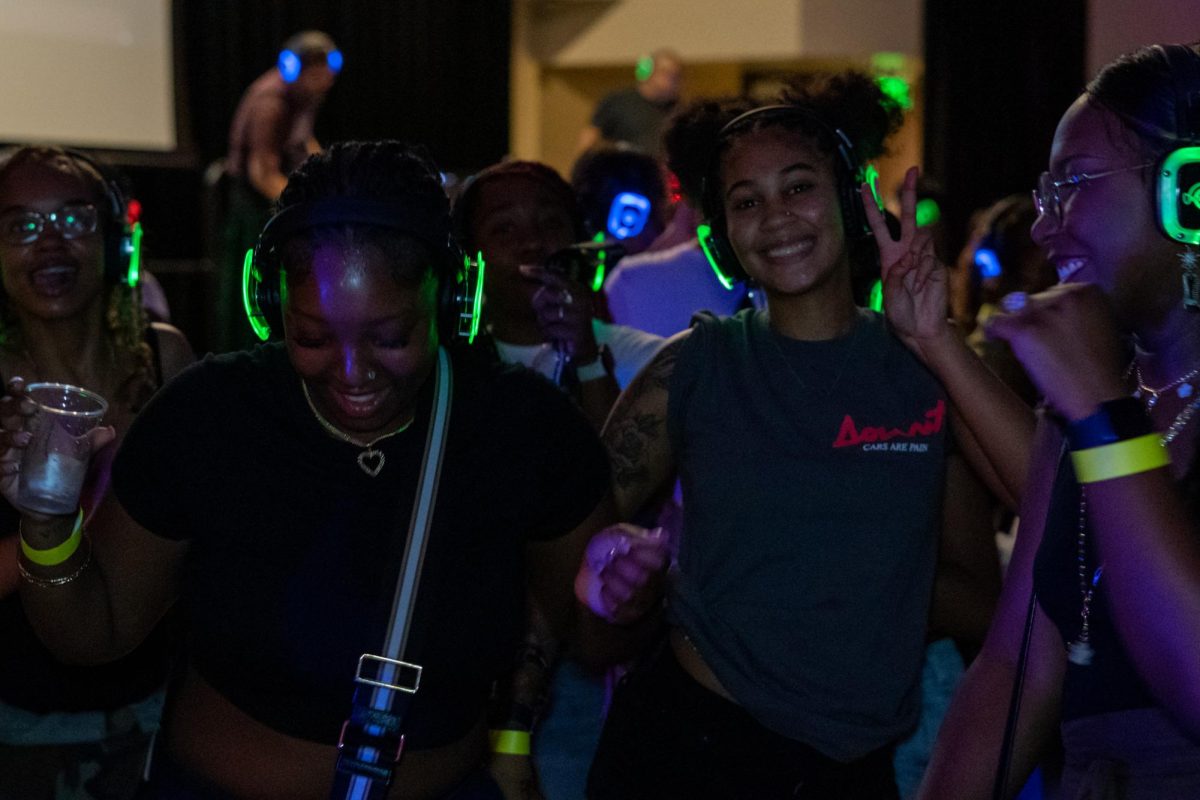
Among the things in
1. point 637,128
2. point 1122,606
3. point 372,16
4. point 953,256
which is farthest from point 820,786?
point 372,16

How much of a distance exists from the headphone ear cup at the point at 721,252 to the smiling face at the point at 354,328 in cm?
77

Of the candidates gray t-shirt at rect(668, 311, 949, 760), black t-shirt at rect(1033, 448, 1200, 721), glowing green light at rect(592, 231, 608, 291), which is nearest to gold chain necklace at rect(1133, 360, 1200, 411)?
black t-shirt at rect(1033, 448, 1200, 721)

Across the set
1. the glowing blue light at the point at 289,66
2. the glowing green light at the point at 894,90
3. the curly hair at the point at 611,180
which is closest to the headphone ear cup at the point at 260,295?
the glowing green light at the point at 894,90

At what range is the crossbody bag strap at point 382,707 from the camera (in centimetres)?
182

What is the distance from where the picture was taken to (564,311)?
313cm

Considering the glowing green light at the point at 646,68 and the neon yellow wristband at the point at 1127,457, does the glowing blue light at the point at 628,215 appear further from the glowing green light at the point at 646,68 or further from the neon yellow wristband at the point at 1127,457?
the glowing green light at the point at 646,68

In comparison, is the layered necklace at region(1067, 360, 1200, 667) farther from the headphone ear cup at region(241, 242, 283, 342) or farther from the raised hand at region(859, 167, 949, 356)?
the headphone ear cup at region(241, 242, 283, 342)

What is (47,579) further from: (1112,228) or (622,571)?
(1112,228)

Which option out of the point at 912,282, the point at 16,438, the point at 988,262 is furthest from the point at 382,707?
the point at 988,262

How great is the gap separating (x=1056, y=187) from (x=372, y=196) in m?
0.93

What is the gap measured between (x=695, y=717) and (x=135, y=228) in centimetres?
170

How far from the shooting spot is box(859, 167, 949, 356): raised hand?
2.16 m

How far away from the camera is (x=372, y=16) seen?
1027 cm

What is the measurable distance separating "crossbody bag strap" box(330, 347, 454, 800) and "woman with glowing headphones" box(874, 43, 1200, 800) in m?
0.74
